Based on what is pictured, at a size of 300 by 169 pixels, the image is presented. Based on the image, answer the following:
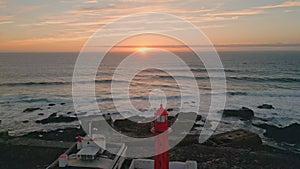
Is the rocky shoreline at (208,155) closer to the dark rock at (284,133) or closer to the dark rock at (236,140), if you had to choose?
the dark rock at (236,140)

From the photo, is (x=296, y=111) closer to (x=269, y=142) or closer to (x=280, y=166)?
(x=269, y=142)

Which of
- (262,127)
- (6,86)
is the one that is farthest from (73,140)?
(6,86)

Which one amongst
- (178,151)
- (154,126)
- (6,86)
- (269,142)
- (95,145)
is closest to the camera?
(154,126)

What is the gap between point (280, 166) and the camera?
603 inches

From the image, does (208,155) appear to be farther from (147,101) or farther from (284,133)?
(147,101)

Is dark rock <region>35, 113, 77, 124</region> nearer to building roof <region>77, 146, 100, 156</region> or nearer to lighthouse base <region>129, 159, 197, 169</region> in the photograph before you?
building roof <region>77, 146, 100, 156</region>

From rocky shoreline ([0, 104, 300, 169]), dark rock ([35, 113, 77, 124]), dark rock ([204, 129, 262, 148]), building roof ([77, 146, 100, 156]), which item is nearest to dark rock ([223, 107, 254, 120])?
rocky shoreline ([0, 104, 300, 169])

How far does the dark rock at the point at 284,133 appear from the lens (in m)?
19.9

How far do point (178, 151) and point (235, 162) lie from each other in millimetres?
3349

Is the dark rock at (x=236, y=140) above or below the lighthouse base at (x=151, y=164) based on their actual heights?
below

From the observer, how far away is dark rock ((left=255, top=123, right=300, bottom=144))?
19906mm

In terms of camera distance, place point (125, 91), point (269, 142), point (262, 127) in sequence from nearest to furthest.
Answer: point (269, 142), point (262, 127), point (125, 91)

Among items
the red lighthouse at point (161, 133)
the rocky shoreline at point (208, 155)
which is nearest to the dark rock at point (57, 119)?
the rocky shoreline at point (208, 155)

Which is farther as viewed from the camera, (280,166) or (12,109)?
(12,109)
